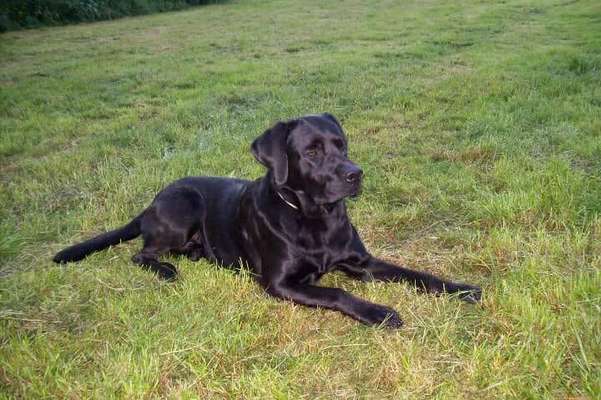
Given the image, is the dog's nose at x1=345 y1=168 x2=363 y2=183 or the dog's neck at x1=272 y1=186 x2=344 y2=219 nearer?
the dog's nose at x1=345 y1=168 x2=363 y2=183

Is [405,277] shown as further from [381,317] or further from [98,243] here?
[98,243]

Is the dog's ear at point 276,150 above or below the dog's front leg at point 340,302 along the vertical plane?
above

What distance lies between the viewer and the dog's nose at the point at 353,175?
340 cm

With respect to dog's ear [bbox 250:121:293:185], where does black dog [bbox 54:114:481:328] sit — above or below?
below

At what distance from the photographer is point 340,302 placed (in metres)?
3.16

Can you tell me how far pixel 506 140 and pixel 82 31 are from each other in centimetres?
1678

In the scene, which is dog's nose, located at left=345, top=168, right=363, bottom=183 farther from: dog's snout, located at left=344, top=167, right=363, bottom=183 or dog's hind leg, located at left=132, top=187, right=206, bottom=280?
dog's hind leg, located at left=132, top=187, right=206, bottom=280

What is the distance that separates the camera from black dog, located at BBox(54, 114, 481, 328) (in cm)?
335

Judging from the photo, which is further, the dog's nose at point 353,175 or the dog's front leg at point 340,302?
the dog's nose at point 353,175

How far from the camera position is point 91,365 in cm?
269

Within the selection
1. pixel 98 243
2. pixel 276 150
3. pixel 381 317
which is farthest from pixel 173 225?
pixel 381 317

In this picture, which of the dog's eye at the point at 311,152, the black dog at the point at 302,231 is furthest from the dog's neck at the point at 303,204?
the dog's eye at the point at 311,152

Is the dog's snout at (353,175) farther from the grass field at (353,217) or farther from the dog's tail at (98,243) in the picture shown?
the dog's tail at (98,243)

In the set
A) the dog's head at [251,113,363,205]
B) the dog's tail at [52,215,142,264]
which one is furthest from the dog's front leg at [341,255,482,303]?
the dog's tail at [52,215,142,264]
